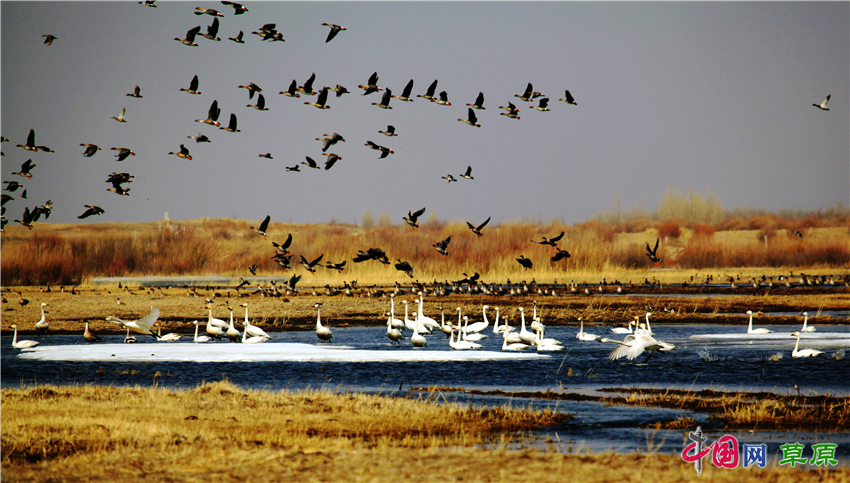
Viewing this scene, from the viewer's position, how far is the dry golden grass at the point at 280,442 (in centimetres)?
966

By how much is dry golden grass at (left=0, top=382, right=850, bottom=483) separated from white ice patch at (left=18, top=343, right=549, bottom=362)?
21.1 ft

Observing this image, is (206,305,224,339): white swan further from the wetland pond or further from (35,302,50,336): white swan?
(35,302,50,336): white swan

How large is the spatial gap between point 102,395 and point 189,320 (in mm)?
19230

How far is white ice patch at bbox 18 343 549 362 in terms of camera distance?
21969 millimetres

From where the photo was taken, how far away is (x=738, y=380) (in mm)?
18891

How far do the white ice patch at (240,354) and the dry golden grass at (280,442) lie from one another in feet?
21.1

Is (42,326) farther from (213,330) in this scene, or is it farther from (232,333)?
(232,333)

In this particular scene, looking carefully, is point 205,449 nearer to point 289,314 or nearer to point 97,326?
point 97,326

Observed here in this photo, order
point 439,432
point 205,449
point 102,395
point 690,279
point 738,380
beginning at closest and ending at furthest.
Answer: point 205,449 → point 439,432 → point 102,395 → point 738,380 → point 690,279

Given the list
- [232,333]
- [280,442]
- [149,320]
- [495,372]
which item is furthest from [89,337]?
[280,442]

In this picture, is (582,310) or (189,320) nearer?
(189,320)

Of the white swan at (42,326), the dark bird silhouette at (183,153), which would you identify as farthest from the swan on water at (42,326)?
the dark bird silhouette at (183,153)

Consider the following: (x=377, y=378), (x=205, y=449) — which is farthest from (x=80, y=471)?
(x=377, y=378)

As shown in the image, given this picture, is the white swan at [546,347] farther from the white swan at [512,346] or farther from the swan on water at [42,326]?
the swan on water at [42,326]
